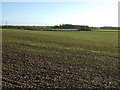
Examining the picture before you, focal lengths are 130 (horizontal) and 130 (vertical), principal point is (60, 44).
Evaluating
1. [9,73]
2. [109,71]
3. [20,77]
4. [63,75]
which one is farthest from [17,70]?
[109,71]

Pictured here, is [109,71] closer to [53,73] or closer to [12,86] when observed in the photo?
[53,73]

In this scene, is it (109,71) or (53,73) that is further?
(109,71)

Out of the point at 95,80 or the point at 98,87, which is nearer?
the point at 98,87

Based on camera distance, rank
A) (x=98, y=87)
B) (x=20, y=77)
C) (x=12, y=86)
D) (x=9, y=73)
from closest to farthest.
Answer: (x=12, y=86)
(x=98, y=87)
(x=20, y=77)
(x=9, y=73)

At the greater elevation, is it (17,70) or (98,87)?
(17,70)

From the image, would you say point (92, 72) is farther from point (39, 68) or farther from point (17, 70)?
point (17, 70)

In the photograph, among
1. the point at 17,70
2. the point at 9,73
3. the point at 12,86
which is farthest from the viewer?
the point at 17,70

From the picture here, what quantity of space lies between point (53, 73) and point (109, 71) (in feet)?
20.5

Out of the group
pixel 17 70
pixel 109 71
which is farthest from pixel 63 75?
pixel 109 71

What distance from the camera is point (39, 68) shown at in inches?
539

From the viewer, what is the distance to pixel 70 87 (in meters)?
9.97

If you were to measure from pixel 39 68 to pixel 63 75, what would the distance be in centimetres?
294

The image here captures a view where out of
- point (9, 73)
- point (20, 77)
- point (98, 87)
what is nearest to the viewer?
point (98, 87)

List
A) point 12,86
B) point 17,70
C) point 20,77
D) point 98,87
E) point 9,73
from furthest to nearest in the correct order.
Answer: point 17,70, point 9,73, point 20,77, point 98,87, point 12,86
